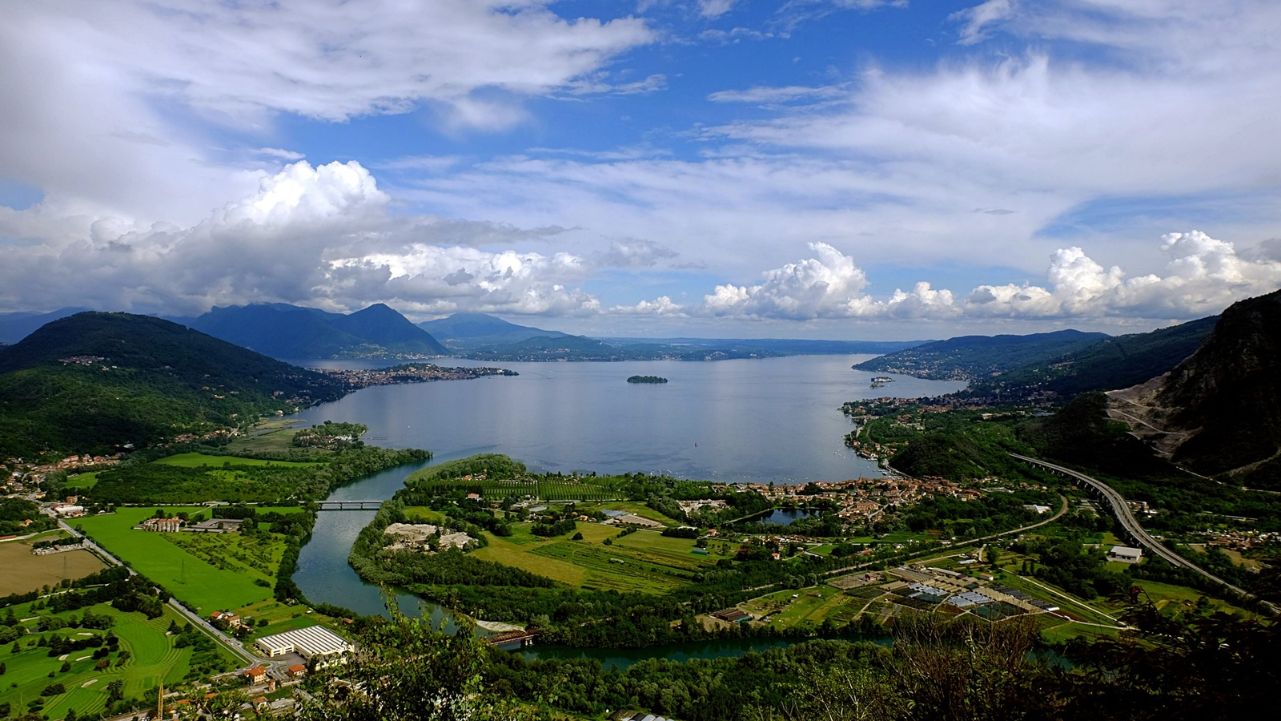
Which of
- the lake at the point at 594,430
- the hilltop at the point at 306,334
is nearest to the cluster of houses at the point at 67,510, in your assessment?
the lake at the point at 594,430

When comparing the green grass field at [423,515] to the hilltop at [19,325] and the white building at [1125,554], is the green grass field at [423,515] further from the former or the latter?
the hilltop at [19,325]

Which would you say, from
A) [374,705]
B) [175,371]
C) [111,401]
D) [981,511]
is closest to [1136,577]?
[981,511]

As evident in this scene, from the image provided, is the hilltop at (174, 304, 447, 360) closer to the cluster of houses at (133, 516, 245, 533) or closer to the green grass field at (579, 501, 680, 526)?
the cluster of houses at (133, 516, 245, 533)

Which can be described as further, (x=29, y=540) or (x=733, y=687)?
(x=29, y=540)

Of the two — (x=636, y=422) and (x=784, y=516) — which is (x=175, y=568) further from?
(x=636, y=422)

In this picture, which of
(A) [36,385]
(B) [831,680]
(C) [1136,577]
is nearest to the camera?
(B) [831,680]

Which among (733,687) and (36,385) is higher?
(36,385)

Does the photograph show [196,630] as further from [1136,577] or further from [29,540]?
[1136,577]
